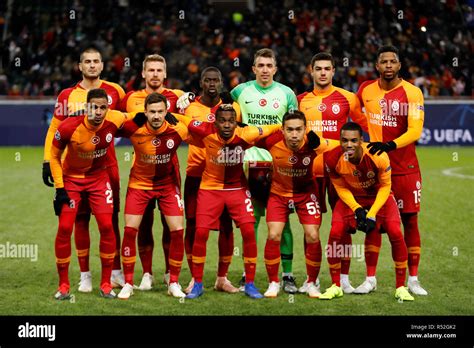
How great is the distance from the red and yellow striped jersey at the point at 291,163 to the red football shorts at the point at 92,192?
1.58 metres

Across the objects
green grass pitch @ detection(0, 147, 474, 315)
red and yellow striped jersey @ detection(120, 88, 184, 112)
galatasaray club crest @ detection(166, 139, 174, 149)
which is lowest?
green grass pitch @ detection(0, 147, 474, 315)

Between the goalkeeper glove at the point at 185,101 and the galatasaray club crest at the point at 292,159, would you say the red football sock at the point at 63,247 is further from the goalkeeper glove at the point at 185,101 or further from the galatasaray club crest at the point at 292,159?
the galatasaray club crest at the point at 292,159

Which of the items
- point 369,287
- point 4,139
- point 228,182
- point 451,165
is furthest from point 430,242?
point 4,139

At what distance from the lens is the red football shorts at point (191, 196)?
28.5ft

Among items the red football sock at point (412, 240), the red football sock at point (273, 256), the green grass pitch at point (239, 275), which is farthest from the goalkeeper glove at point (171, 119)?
the red football sock at point (412, 240)

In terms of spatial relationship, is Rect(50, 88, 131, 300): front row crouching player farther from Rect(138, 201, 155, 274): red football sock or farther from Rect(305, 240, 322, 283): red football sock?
Rect(305, 240, 322, 283): red football sock

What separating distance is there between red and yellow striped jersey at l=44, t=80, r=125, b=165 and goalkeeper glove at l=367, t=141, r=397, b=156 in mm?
2681

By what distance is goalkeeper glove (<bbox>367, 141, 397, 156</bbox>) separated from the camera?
7.90m

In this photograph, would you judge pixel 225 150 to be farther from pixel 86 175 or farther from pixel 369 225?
pixel 369 225

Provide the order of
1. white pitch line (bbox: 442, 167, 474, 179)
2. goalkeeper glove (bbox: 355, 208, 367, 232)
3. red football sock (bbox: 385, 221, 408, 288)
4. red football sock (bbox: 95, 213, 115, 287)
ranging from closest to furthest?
1. goalkeeper glove (bbox: 355, 208, 367, 232)
2. red football sock (bbox: 385, 221, 408, 288)
3. red football sock (bbox: 95, 213, 115, 287)
4. white pitch line (bbox: 442, 167, 474, 179)

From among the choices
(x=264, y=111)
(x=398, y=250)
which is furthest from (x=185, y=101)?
(x=398, y=250)

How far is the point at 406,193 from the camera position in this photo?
8.43m

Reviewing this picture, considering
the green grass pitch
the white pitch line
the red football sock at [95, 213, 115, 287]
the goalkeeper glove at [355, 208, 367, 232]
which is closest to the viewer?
the green grass pitch

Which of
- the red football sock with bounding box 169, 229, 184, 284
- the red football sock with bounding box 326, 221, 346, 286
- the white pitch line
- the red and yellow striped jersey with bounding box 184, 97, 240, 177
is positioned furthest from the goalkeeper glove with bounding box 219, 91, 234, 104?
the white pitch line
